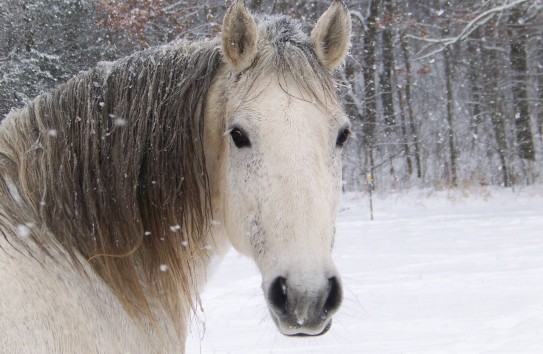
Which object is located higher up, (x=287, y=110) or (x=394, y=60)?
(x=394, y=60)

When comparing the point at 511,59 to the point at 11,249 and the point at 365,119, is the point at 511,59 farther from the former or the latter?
the point at 11,249

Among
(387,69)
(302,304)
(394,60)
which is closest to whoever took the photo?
(302,304)

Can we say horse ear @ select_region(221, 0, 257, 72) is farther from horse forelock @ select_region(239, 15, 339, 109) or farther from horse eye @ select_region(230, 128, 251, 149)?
horse eye @ select_region(230, 128, 251, 149)

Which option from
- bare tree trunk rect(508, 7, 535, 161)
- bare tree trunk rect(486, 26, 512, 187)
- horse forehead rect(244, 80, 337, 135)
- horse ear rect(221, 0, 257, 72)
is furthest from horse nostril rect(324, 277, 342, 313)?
bare tree trunk rect(486, 26, 512, 187)

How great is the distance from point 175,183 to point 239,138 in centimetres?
37

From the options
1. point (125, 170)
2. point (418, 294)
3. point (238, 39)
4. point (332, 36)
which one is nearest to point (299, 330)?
point (125, 170)

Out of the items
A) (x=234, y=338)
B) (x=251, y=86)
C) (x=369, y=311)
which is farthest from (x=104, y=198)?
(x=369, y=311)

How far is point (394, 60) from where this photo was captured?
71.9ft

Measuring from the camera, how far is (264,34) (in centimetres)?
243

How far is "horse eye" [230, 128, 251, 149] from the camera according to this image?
214cm

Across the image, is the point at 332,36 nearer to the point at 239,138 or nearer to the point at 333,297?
the point at 239,138

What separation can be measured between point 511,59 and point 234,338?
2051 cm

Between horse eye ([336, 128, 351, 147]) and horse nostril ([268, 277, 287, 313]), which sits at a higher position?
horse eye ([336, 128, 351, 147])

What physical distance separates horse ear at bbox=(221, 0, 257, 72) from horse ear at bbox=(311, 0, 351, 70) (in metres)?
0.32
